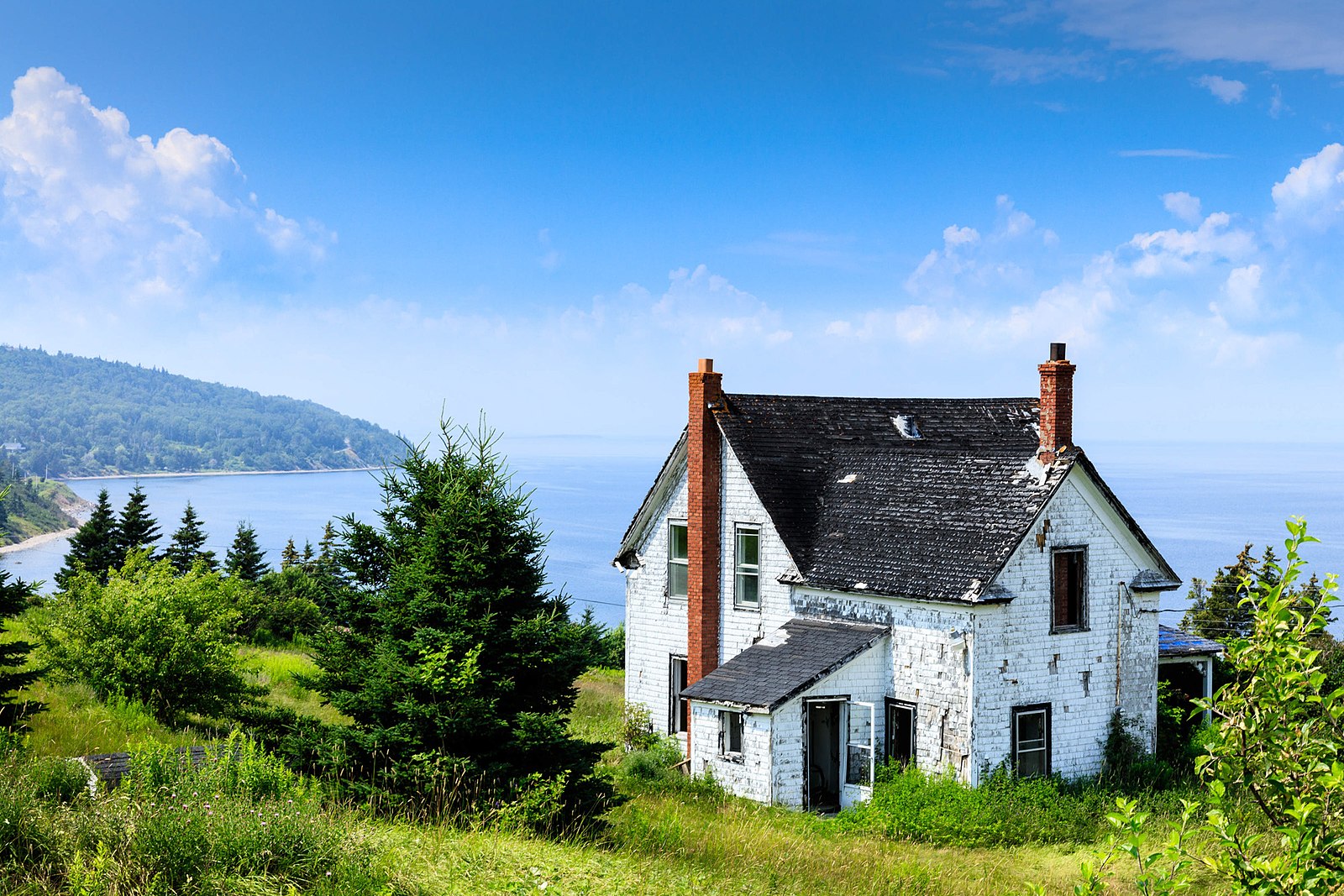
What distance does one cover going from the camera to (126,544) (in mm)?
65125

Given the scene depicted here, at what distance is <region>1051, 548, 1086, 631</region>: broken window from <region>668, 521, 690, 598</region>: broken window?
8.47 metres

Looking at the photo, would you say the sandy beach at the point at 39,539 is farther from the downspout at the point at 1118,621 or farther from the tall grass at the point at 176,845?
the tall grass at the point at 176,845

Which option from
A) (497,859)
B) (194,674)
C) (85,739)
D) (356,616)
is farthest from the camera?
(194,674)

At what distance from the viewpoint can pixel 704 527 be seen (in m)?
26.3

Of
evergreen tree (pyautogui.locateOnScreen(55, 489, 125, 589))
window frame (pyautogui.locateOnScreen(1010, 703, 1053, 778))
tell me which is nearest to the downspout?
window frame (pyautogui.locateOnScreen(1010, 703, 1053, 778))

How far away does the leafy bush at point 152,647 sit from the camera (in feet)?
69.1

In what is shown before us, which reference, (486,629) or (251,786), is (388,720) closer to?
(486,629)

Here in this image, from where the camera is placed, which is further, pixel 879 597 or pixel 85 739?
pixel 879 597

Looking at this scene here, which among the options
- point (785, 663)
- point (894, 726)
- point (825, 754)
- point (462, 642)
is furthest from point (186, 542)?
point (462, 642)

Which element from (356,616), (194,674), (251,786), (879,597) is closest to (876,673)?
(879,597)

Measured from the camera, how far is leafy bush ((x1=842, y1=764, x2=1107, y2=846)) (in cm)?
1998

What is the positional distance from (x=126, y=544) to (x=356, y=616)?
2228 inches

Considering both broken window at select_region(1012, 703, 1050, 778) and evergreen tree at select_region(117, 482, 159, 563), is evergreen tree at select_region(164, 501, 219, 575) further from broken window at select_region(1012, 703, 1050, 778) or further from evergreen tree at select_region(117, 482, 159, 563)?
broken window at select_region(1012, 703, 1050, 778)

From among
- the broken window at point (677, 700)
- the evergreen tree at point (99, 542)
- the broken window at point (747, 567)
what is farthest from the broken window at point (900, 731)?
the evergreen tree at point (99, 542)
